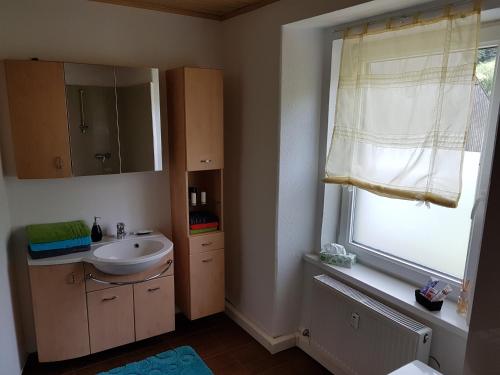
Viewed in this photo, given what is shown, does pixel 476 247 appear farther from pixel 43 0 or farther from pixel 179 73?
pixel 43 0

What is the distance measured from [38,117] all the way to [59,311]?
1.21 meters

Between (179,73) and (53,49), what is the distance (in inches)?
31.3

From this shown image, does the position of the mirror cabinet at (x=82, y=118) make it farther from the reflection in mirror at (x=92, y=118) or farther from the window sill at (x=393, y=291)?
the window sill at (x=393, y=291)

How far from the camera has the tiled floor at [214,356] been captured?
2.42 metres

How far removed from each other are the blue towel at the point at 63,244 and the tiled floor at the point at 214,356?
0.83 meters

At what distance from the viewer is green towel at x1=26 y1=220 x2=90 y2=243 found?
7.37ft

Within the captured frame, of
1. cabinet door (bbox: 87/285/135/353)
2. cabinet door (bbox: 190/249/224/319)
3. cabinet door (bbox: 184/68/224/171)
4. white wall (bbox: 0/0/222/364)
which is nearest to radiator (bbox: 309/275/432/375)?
cabinet door (bbox: 190/249/224/319)

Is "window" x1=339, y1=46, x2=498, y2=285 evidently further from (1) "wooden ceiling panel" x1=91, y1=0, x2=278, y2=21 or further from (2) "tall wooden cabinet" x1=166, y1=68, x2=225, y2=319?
(1) "wooden ceiling panel" x1=91, y1=0, x2=278, y2=21

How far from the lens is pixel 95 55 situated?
96.6 inches

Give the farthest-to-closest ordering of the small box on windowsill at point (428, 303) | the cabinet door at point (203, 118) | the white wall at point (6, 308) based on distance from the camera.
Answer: the cabinet door at point (203, 118) < the white wall at point (6, 308) < the small box on windowsill at point (428, 303)

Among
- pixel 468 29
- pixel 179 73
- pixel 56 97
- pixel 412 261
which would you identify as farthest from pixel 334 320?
pixel 56 97

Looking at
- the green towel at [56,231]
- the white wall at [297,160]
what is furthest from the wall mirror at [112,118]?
the white wall at [297,160]

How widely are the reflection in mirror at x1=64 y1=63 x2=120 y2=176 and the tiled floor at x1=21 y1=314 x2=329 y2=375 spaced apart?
129cm

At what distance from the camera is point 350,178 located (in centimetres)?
225
